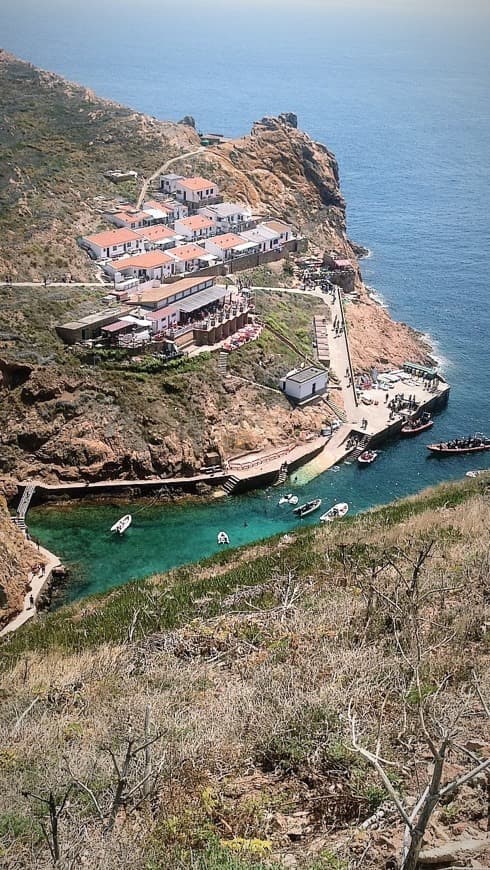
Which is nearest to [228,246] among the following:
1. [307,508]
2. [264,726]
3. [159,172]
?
[159,172]

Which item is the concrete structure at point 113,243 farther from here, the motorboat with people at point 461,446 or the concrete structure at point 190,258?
the motorboat with people at point 461,446

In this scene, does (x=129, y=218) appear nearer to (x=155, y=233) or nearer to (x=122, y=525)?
(x=155, y=233)

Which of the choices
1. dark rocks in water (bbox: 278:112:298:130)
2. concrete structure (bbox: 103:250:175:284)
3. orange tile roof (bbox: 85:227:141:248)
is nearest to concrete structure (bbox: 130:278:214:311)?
concrete structure (bbox: 103:250:175:284)

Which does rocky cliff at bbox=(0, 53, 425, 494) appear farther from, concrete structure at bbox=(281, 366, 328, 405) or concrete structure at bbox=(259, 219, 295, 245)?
concrete structure at bbox=(259, 219, 295, 245)

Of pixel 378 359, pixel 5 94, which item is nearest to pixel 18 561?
pixel 378 359

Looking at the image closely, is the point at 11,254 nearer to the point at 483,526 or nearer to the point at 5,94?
the point at 5,94

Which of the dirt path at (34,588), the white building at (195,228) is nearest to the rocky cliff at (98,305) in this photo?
the white building at (195,228)
